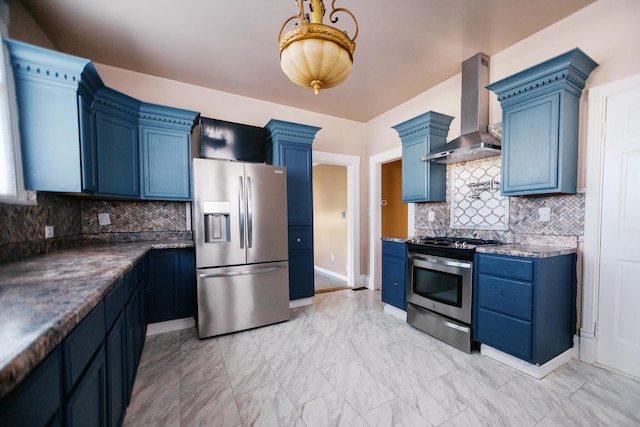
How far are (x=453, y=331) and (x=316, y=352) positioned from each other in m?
1.24

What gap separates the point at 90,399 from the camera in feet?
2.99

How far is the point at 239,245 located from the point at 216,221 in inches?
12.9

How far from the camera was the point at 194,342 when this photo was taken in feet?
8.02

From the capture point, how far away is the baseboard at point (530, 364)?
6.18 ft

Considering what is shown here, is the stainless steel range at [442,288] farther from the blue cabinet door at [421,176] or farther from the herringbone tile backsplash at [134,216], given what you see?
the herringbone tile backsplash at [134,216]

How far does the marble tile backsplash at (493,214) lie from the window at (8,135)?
12.2 feet

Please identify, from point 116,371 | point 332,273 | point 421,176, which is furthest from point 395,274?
point 116,371

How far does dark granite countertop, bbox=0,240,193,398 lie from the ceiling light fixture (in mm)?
1233

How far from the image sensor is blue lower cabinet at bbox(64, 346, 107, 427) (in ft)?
2.50

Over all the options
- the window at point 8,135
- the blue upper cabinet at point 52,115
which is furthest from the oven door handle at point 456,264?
the window at point 8,135

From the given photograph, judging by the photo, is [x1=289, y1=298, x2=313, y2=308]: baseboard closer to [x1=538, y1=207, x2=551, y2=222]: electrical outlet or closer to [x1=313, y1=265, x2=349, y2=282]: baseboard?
[x1=313, y1=265, x2=349, y2=282]: baseboard

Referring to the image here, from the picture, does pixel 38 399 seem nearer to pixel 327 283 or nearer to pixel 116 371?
pixel 116 371

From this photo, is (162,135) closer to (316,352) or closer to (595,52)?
(316,352)

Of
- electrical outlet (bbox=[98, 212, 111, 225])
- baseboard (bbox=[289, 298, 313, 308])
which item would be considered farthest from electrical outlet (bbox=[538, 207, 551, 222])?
electrical outlet (bbox=[98, 212, 111, 225])
